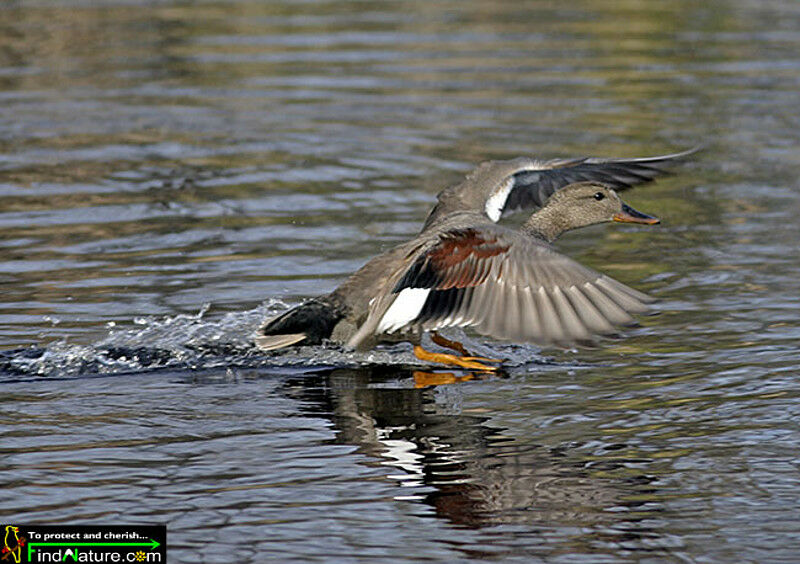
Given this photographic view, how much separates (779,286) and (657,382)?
82.3 inches

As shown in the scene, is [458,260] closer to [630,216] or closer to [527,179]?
[630,216]

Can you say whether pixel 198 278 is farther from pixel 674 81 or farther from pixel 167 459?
pixel 674 81

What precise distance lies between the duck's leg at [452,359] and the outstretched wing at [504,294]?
0.37m

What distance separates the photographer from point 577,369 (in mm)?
7594

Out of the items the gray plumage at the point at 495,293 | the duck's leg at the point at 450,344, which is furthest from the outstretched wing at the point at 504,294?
the duck's leg at the point at 450,344

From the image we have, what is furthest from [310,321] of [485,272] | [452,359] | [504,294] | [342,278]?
[342,278]

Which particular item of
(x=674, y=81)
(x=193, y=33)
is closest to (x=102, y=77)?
(x=193, y=33)

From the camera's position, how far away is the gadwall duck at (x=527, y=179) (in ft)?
28.5

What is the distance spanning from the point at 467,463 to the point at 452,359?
1.69 m

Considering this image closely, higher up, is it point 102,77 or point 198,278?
point 102,77

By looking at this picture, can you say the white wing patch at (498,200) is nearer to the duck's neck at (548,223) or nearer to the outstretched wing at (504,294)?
the duck's neck at (548,223)

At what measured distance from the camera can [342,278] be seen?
30.8ft

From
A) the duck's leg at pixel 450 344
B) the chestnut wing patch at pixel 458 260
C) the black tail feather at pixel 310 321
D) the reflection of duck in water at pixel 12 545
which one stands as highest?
the chestnut wing patch at pixel 458 260

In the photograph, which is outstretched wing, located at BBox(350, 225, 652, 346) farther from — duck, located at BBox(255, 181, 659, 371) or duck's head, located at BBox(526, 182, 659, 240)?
duck's head, located at BBox(526, 182, 659, 240)
